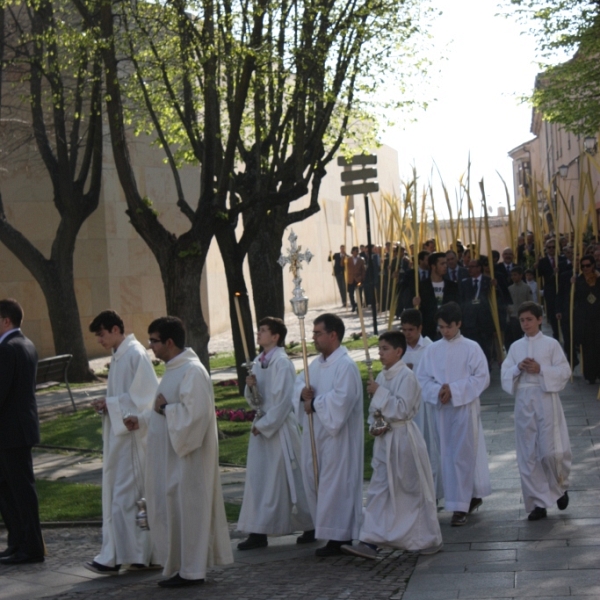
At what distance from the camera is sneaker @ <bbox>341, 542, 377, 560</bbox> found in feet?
26.6

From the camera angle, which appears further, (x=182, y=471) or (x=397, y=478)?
(x=397, y=478)

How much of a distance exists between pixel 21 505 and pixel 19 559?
39 centimetres

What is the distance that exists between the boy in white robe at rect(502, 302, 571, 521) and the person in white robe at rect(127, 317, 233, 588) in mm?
2569

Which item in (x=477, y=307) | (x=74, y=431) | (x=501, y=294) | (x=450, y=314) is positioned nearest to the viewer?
(x=450, y=314)

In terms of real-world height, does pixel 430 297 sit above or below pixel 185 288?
below

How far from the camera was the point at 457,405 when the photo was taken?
9406 millimetres

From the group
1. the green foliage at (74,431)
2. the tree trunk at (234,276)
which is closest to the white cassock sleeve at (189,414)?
the green foliage at (74,431)

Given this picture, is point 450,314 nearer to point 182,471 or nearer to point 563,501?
point 563,501

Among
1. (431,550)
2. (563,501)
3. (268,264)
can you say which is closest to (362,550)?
(431,550)

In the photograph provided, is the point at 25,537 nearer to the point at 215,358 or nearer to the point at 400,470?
the point at 400,470

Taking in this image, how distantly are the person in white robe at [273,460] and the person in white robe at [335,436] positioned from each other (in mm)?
282

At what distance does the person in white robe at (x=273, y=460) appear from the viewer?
8.88m

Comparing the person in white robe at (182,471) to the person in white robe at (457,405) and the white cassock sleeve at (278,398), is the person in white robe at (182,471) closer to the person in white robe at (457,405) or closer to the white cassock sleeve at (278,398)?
the white cassock sleeve at (278,398)

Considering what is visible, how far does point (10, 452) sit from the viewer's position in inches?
344
